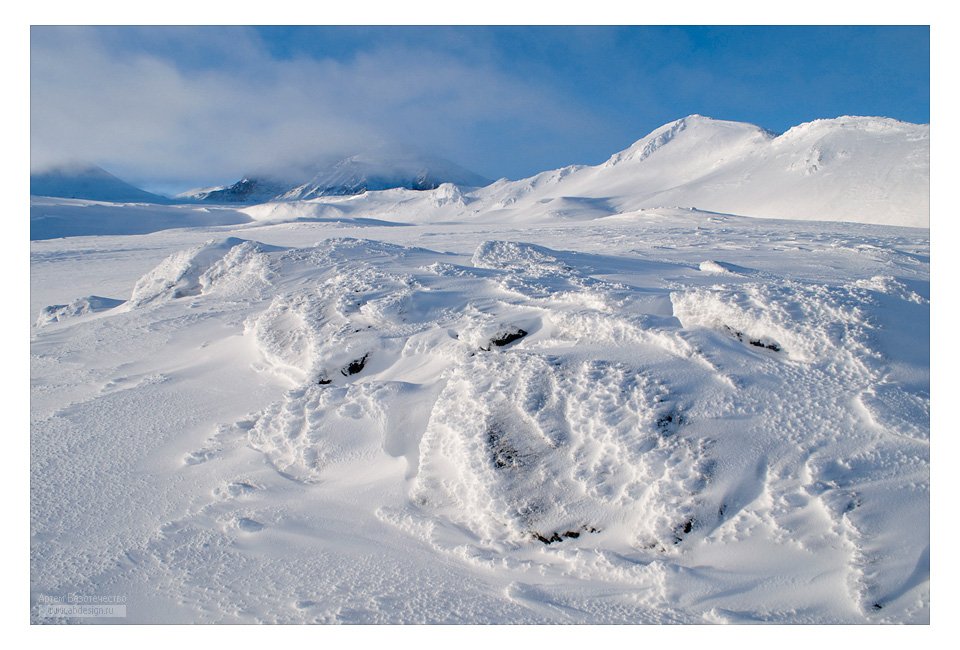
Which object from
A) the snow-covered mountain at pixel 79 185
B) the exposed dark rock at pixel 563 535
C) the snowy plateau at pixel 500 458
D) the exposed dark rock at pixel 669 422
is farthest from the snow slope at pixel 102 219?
the snow-covered mountain at pixel 79 185

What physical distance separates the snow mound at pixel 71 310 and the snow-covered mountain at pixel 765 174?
34.1 m

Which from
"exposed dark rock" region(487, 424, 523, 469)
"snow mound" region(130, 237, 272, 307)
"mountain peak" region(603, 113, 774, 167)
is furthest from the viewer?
"mountain peak" region(603, 113, 774, 167)

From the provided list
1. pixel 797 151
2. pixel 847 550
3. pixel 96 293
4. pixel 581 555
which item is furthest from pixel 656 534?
pixel 797 151

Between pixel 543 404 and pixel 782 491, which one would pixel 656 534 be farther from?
pixel 543 404

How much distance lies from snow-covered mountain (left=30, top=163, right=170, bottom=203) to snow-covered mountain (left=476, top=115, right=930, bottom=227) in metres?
104

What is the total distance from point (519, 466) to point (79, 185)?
160201 mm

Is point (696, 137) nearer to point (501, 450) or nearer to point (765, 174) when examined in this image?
point (765, 174)

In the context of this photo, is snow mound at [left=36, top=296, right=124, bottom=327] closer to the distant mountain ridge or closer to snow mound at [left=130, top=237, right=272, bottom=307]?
snow mound at [left=130, top=237, right=272, bottom=307]

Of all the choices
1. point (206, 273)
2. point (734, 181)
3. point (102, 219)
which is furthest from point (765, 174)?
point (102, 219)

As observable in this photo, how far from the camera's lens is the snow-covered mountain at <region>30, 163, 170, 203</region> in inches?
4929

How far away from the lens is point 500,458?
3639mm

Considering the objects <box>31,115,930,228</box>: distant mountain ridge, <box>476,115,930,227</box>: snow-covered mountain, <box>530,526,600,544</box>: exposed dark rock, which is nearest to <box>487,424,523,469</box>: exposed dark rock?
<box>530,526,600,544</box>: exposed dark rock

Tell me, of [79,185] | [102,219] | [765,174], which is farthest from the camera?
[79,185]

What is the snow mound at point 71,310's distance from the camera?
29.6 ft
